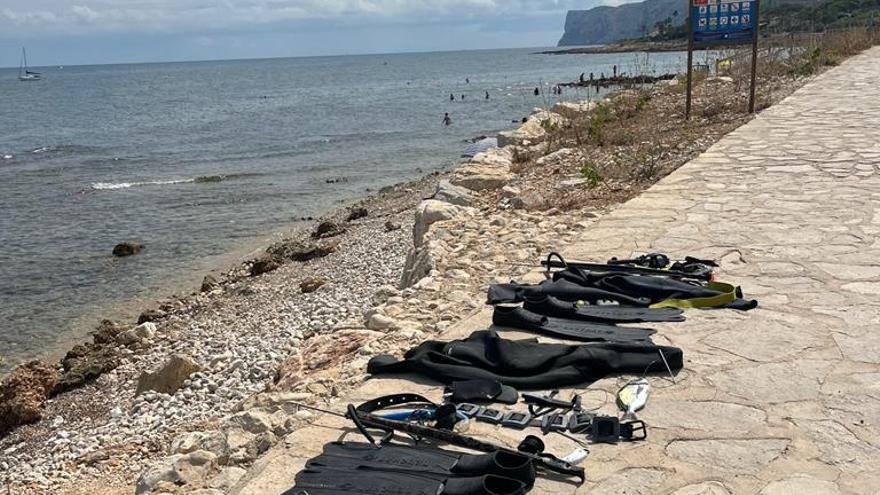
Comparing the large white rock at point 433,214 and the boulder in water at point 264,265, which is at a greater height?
the large white rock at point 433,214

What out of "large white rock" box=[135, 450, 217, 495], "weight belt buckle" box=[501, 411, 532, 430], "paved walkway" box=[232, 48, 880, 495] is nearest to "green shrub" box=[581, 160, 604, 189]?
"paved walkway" box=[232, 48, 880, 495]

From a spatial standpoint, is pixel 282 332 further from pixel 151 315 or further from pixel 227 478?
pixel 227 478

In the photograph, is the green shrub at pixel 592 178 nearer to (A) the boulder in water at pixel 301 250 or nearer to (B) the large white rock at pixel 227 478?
(A) the boulder in water at pixel 301 250

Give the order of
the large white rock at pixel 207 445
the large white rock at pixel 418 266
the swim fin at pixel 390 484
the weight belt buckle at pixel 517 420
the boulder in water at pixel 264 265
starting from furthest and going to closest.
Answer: the boulder in water at pixel 264 265 < the large white rock at pixel 418 266 < the large white rock at pixel 207 445 < the weight belt buckle at pixel 517 420 < the swim fin at pixel 390 484

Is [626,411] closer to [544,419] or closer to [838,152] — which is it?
[544,419]

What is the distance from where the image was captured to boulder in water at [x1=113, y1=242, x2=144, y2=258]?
14765 millimetres

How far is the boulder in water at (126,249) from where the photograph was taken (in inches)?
581

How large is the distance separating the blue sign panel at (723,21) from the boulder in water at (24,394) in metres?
9.80

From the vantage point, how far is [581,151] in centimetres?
1119

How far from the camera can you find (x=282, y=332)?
28.0ft

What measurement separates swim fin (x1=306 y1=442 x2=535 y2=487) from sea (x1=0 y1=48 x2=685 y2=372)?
809cm

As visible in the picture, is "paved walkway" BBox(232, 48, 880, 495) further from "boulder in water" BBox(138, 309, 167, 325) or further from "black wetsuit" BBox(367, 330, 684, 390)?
"boulder in water" BBox(138, 309, 167, 325)

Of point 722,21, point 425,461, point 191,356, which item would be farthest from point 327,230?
point 425,461

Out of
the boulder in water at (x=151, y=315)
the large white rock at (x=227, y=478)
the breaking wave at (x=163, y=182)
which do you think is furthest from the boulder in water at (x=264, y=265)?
the breaking wave at (x=163, y=182)
